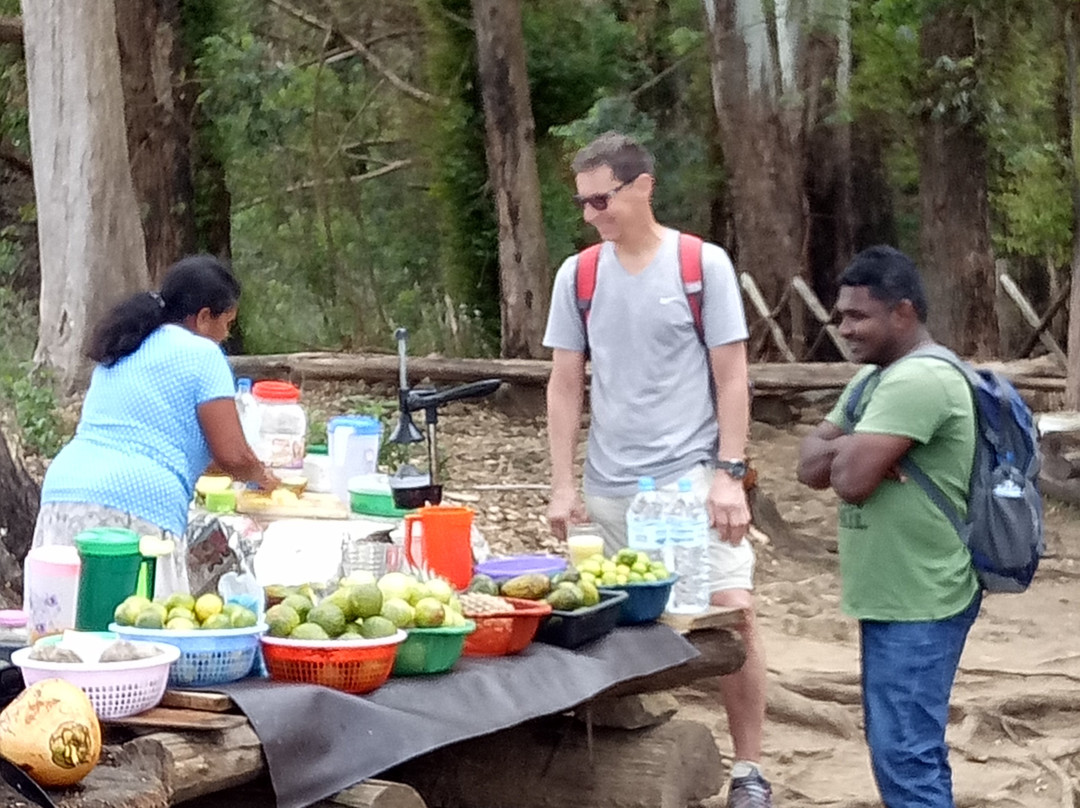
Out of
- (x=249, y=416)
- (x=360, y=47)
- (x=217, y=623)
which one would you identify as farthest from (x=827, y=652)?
(x=360, y=47)

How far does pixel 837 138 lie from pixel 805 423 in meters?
5.65

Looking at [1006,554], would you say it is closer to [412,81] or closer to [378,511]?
[378,511]

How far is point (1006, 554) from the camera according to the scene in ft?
13.0

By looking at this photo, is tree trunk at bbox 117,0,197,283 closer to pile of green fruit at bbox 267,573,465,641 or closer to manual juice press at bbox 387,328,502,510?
manual juice press at bbox 387,328,502,510

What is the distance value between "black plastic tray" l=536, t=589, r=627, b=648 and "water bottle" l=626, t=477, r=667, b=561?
537 mm

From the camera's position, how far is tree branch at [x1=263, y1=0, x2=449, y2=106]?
65.6 ft

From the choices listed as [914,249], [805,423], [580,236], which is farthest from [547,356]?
[914,249]

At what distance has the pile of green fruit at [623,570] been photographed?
415cm

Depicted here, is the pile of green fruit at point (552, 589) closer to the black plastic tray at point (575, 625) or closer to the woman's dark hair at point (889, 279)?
the black plastic tray at point (575, 625)

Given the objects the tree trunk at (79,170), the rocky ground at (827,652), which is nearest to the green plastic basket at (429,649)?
the rocky ground at (827,652)

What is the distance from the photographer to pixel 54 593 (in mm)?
3303

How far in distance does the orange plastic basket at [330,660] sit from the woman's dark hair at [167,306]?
1346mm

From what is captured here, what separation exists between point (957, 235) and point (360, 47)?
324 inches

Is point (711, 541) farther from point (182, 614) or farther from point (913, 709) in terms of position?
point (182, 614)
